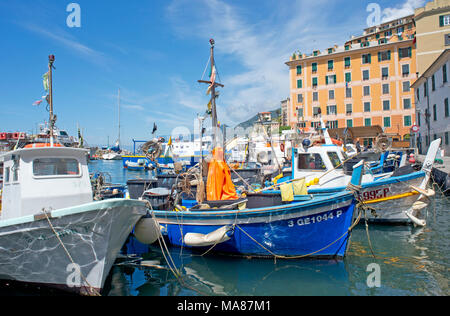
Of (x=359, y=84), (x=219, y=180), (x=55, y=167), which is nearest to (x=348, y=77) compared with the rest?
(x=359, y=84)

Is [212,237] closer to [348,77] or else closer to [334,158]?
[334,158]

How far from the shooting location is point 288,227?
7465 millimetres

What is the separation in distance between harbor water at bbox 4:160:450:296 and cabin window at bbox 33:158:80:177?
8.77 ft

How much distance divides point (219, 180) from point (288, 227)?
254cm

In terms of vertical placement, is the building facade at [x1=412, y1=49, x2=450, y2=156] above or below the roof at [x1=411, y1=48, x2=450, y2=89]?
below

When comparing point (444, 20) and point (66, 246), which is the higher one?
point (444, 20)

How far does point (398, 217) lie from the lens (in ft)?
35.7

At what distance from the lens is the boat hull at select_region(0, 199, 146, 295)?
565 centimetres

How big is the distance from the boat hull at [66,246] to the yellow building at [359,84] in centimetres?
4105

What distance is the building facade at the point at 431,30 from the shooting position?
37.8m

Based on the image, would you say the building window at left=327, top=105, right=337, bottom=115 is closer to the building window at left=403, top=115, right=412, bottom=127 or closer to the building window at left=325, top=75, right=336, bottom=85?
the building window at left=325, top=75, right=336, bottom=85

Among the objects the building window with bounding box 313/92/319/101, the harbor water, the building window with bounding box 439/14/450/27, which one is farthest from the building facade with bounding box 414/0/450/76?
the harbor water
